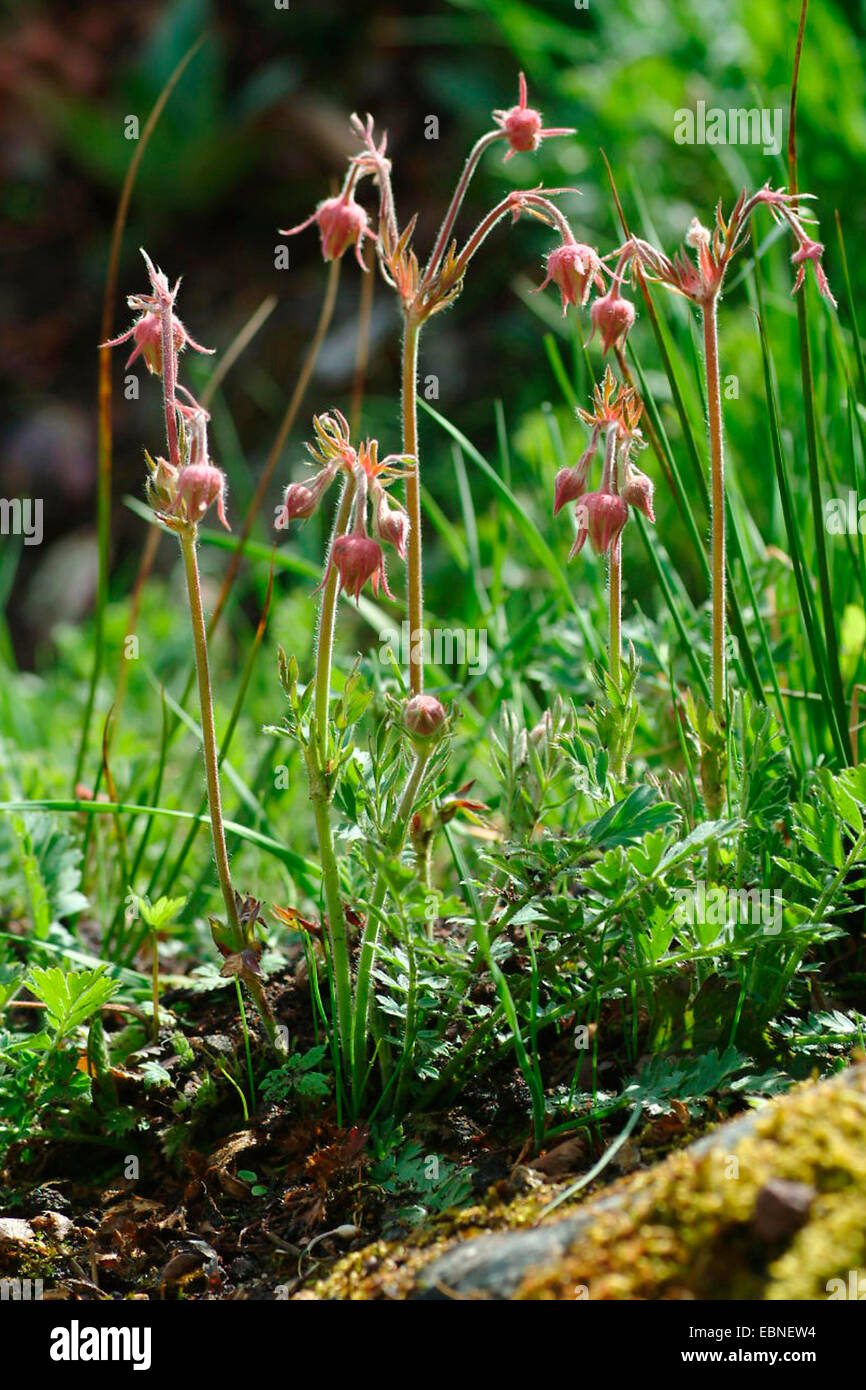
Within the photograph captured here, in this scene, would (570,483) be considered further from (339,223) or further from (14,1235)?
(14,1235)

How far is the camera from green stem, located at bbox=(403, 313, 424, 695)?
1.51 meters

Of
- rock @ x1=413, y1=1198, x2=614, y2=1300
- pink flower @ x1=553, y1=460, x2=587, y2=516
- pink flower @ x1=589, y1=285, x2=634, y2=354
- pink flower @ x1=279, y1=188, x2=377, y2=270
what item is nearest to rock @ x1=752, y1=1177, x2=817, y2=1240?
rock @ x1=413, y1=1198, x2=614, y2=1300

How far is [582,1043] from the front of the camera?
155 centimetres

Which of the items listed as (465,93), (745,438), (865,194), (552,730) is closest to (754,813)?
(552,730)

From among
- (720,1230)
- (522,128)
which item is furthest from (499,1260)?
(522,128)

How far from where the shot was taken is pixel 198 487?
142 cm

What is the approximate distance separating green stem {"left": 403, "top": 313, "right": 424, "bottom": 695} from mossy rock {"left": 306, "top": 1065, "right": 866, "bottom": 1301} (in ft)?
2.07

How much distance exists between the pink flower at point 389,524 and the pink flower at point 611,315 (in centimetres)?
35

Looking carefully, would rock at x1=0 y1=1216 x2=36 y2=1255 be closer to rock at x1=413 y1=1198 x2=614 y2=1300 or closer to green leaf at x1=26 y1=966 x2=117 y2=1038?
green leaf at x1=26 y1=966 x2=117 y2=1038

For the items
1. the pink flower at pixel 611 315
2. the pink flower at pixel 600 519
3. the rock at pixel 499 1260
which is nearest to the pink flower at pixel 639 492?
the pink flower at pixel 600 519

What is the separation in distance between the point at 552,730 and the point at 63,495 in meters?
4.69

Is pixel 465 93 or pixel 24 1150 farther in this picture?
pixel 465 93
